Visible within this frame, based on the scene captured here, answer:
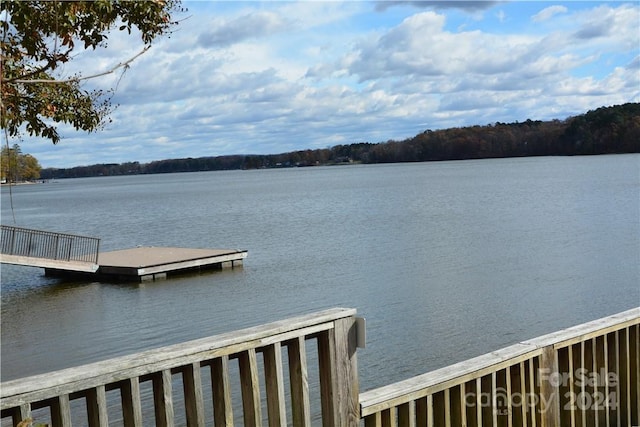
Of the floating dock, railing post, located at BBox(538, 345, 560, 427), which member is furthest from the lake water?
railing post, located at BBox(538, 345, 560, 427)

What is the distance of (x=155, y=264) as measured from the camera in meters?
25.7

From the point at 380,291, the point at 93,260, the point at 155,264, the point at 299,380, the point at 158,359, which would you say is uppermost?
the point at 158,359

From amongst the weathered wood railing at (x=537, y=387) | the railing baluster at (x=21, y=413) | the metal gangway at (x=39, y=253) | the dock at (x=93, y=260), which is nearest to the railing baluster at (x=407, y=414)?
the weathered wood railing at (x=537, y=387)

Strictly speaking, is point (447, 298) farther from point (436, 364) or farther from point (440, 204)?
point (440, 204)

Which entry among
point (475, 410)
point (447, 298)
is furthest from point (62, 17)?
point (447, 298)

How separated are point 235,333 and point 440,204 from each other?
183 feet

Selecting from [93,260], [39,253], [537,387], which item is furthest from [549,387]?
[39,253]

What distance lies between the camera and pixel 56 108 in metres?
5.85

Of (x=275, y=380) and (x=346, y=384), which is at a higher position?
(x=275, y=380)

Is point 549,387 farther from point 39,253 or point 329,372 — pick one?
point 39,253

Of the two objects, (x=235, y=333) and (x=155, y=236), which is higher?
Result: (x=235, y=333)

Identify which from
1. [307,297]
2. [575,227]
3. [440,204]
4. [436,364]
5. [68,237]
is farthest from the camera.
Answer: [440,204]

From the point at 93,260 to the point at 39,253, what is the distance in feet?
6.36

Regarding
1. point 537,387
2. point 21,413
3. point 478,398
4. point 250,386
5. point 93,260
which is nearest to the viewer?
point 21,413
